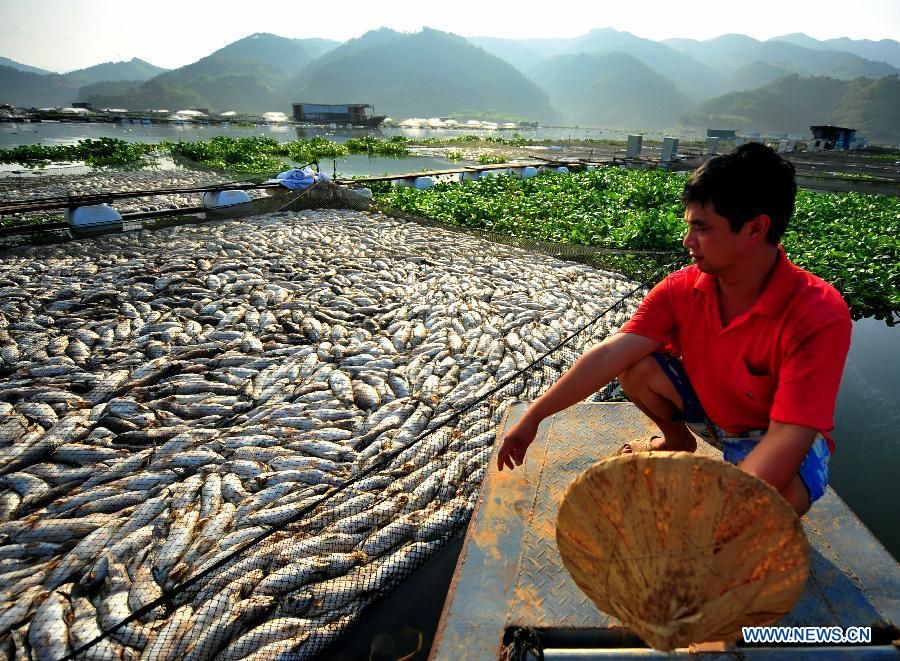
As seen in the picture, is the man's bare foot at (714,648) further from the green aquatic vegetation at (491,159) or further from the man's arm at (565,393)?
the green aquatic vegetation at (491,159)

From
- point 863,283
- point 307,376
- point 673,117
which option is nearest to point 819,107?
point 673,117

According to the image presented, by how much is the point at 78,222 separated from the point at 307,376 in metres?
7.84

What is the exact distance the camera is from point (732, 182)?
194 centimetres

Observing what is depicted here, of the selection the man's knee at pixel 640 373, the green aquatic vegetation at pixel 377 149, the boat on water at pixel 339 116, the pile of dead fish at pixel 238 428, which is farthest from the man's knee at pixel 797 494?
the boat on water at pixel 339 116

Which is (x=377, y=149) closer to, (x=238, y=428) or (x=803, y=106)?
(x=238, y=428)

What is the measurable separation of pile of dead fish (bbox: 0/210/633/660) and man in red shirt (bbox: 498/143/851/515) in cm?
161

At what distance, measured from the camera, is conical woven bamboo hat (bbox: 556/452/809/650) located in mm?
1441

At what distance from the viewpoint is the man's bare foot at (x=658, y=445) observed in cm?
299

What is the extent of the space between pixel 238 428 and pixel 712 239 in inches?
159

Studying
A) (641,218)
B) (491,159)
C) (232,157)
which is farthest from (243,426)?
(491,159)

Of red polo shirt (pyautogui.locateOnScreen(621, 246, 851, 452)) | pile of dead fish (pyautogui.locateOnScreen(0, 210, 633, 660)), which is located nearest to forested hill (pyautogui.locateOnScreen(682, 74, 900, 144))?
pile of dead fish (pyautogui.locateOnScreen(0, 210, 633, 660))

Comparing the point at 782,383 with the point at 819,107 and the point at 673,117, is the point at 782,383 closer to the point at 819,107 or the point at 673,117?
the point at 819,107

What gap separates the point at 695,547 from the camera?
1489 mm

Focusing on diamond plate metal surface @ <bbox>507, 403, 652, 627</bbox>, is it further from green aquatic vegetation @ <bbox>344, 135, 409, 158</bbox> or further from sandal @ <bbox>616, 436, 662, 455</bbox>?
green aquatic vegetation @ <bbox>344, 135, 409, 158</bbox>
